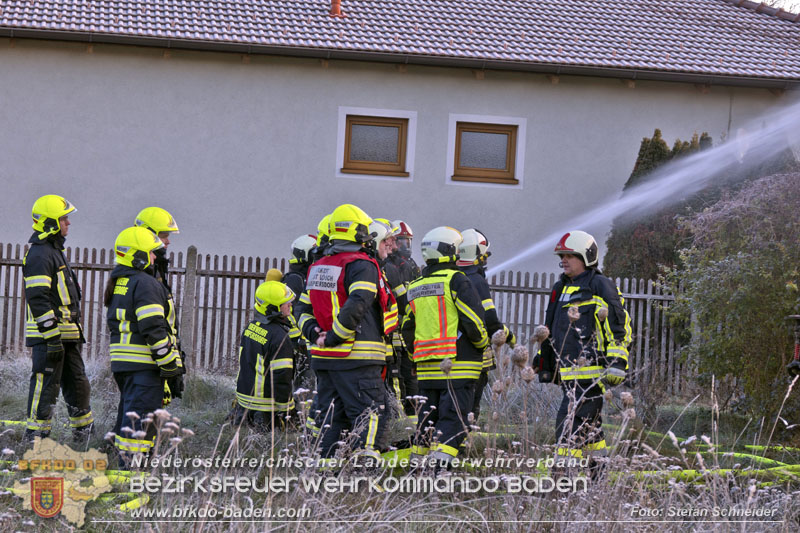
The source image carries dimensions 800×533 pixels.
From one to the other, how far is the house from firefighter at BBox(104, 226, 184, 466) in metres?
7.71

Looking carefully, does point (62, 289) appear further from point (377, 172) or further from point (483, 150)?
point (483, 150)

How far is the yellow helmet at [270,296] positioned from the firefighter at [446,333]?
106 cm

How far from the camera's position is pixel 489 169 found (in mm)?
14398

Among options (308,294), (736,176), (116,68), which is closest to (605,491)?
(308,294)

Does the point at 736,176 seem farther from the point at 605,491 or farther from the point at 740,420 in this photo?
the point at 605,491

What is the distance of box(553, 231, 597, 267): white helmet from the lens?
6223 millimetres

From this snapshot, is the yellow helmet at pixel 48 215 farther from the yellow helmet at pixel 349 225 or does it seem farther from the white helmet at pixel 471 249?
the white helmet at pixel 471 249

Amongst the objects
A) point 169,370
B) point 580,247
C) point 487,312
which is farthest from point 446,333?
point 169,370

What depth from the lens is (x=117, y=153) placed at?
1362 cm

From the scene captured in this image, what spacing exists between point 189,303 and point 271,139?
161 inches

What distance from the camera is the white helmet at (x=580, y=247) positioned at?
6223mm

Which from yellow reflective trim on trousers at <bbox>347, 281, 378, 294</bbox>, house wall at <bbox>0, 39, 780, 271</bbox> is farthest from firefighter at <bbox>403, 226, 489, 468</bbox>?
house wall at <bbox>0, 39, 780, 271</bbox>

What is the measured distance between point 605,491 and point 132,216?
36.1ft

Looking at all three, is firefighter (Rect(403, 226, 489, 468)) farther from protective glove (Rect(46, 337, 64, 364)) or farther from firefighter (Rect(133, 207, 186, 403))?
protective glove (Rect(46, 337, 64, 364))
